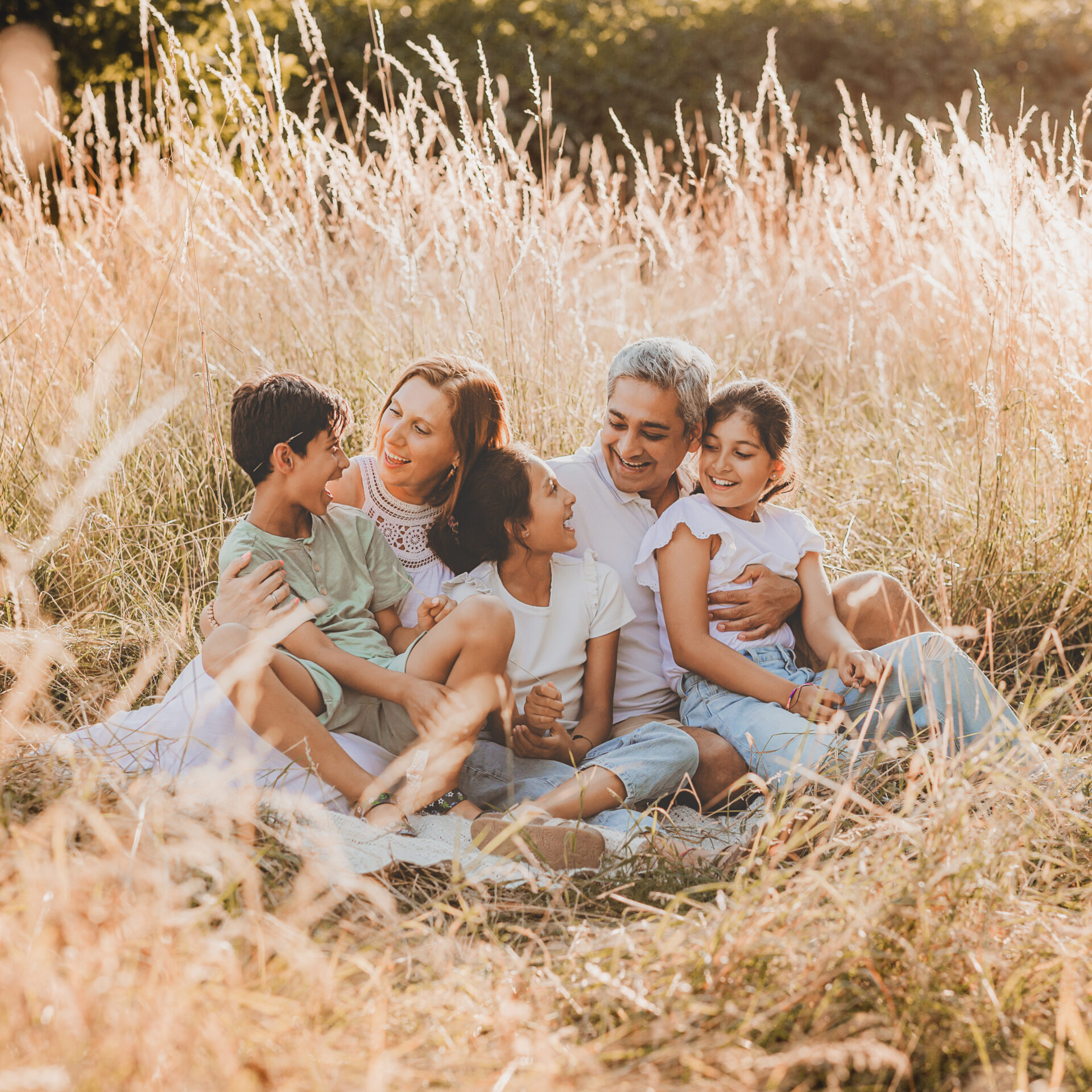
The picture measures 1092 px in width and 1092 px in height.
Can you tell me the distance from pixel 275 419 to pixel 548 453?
1.07m

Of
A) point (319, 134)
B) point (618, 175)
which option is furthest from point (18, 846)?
point (618, 175)

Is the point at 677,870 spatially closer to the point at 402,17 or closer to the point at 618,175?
the point at 618,175

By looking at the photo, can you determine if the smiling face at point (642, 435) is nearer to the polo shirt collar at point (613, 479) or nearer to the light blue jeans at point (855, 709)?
the polo shirt collar at point (613, 479)

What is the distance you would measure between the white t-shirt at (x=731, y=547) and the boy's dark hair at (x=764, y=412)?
0.41 ft

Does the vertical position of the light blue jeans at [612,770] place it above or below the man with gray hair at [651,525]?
below

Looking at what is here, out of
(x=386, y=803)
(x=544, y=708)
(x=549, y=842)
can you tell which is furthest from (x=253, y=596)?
(x=549, y=842)

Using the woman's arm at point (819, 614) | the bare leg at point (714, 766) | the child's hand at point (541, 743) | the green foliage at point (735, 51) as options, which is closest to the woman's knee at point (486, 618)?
the child's hand at point (541, 743)

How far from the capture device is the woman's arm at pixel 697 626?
2.13 metres

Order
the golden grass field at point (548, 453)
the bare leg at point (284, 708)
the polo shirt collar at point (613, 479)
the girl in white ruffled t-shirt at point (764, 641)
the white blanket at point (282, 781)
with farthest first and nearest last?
the polo shirt collar at point (613, 479) < the girl in white ruffled t-shirt at point (764, 641) < the bare leg at point (284, 708) < the white blanket at point (282, 781) < the golden grass field at point (548, 453)

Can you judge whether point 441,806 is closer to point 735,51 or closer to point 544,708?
point 544,708

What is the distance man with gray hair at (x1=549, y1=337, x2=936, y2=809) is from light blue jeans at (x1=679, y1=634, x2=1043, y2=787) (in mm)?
95

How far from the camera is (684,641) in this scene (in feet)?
7.16

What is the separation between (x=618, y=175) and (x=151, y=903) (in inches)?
117

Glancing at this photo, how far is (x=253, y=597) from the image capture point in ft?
6.39
